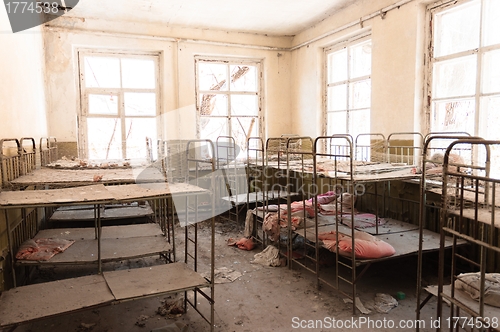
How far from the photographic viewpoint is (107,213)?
4781 millimetres

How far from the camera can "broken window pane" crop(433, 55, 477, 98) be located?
398 cm

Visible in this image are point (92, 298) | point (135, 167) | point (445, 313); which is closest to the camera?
point (92, 298)

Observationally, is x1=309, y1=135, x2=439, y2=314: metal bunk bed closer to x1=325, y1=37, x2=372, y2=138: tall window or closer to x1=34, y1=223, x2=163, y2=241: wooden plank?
x1=325, y1=37, x2=372, y2=138: tall window

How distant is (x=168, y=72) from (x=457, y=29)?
4431 mm

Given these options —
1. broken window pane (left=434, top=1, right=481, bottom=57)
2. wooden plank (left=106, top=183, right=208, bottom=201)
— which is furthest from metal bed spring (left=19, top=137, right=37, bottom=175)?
broken window pane (left=434, top=1, right=481, bottom=57)

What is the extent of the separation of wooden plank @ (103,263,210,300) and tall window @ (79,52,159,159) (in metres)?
3.68

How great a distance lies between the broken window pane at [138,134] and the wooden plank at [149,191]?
3574 millimetres

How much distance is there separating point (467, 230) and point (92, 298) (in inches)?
139

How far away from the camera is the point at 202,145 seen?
21.5ft

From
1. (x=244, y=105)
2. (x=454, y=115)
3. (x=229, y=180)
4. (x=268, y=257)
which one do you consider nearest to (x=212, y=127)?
(x=244, y=105)

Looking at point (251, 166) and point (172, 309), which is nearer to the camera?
point (172, 309)

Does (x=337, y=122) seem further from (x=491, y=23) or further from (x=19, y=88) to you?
(x=19, y=88)

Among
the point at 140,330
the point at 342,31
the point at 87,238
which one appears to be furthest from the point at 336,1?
the point at 140,330

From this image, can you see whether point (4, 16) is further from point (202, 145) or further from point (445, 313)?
point (445, 313)
